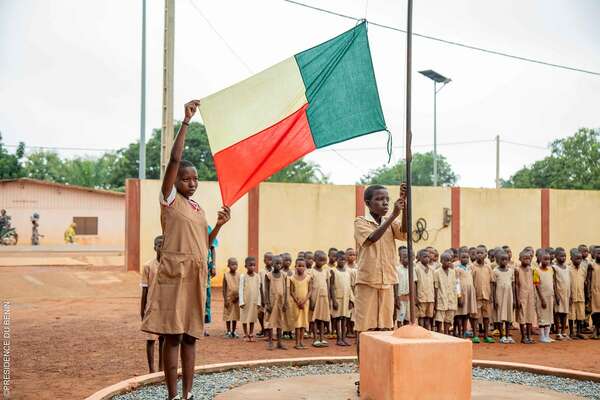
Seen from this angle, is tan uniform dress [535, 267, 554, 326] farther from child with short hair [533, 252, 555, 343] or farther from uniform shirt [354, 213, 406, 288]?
uniform shirt [354, 213, 406, 288]

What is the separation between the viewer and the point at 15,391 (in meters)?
6.68

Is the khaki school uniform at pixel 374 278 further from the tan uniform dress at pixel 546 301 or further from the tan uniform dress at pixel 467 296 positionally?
the tan uniform dress at pixel 546 301

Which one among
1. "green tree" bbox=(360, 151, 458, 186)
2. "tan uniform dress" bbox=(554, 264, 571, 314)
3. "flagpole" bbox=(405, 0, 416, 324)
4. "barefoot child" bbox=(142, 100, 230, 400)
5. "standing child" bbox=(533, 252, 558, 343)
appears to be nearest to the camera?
"barefoot child" bbox=(142, 100, 230, 400)

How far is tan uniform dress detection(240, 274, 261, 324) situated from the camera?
10.6 metres

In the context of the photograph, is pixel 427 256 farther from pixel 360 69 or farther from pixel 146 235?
pixel 146 235

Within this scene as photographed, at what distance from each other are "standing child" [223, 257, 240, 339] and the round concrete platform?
16.5 feet

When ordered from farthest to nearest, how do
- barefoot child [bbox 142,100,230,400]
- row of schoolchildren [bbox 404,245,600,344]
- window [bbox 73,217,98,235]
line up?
window [bbox 73,217,98,235]
row of schoolchildren [bbox 404,245,600,344]
barefoot child [bbox 142,100,230,400]

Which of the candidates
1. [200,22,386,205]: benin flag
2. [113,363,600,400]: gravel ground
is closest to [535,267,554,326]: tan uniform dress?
[113,363,600,400]: gravel ground

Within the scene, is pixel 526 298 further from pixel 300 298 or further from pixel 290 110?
pixel 290 110

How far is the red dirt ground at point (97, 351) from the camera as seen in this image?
731 centimetres

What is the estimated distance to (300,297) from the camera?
991cm

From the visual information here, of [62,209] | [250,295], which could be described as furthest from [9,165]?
[250,295]

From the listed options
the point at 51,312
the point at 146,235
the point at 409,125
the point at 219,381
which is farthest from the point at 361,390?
the point at 146,235

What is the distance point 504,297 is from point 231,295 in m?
4.39
